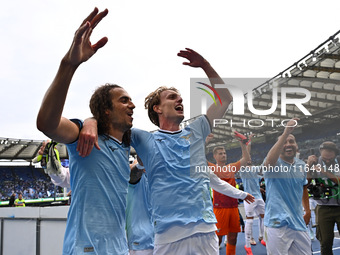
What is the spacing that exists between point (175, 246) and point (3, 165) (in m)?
44.5

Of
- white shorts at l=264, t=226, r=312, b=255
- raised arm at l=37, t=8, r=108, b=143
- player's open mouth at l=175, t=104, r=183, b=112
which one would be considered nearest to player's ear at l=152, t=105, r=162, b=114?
player's open mouth at l=175, t=104, r=183, b=112

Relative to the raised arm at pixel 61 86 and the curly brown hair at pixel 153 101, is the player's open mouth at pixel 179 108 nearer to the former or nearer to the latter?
the curly brown hair at pixel 153 101

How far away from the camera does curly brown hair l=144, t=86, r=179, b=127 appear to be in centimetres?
309

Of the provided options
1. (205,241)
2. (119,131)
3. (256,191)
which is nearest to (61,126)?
(119,131)

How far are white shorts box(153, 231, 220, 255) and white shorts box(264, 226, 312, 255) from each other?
130 centimetres

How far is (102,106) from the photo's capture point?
2.27 m

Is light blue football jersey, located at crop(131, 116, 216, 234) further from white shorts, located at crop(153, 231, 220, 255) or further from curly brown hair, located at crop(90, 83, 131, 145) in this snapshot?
curly brown hair, located at crop(90, 83, 131, 145)

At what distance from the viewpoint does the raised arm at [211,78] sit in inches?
113

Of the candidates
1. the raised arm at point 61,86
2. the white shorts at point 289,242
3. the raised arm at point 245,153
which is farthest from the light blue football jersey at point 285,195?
the raised arm at point 61,86

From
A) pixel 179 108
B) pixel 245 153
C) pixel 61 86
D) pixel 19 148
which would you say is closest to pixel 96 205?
pixel 61 86

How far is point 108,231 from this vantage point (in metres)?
1.84

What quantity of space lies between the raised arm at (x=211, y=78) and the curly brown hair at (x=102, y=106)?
2.77 feet

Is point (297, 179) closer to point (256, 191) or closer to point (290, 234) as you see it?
point (290, 234)

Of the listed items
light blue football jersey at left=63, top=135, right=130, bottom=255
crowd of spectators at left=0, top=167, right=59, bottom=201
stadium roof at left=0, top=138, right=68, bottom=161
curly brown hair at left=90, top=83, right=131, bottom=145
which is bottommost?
crowd of spectators at left=0, top=167, right=59, bottom=201
